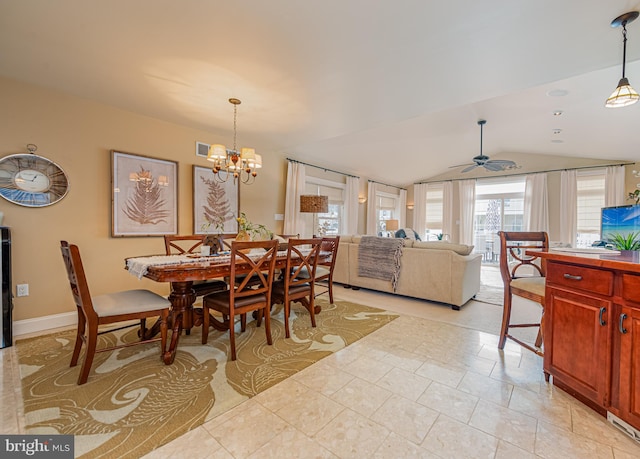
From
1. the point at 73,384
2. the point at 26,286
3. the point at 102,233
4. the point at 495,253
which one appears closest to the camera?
the point at 73,384

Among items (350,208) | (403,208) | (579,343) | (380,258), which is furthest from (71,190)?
(403,208)

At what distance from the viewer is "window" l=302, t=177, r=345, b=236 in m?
6.18

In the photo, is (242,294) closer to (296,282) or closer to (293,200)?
(296,282)

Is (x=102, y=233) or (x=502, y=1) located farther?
(x=102, y=233)

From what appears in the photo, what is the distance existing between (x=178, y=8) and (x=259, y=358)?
97.9 inches

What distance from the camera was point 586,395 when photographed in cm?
154

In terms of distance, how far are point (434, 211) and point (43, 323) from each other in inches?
363

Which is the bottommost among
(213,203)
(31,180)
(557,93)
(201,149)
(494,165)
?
(213,203)

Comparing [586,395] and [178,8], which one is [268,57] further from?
[586,395]

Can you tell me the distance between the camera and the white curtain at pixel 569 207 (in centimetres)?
664

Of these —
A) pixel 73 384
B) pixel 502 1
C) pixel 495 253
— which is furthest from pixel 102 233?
pixel 495 253

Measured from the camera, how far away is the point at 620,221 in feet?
7.32

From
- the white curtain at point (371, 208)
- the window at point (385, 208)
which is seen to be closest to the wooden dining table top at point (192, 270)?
the white curtain at point (371, 208)

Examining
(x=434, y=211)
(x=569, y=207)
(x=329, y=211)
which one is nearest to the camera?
(x=569, y=207)
